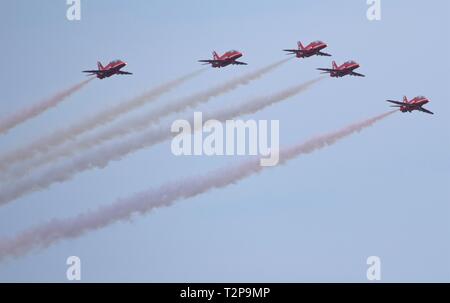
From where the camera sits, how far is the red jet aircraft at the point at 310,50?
12775 centimetres

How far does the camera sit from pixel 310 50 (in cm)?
12838

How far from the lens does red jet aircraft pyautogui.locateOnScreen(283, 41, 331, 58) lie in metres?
128

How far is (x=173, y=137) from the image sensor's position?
127500 millimetres
